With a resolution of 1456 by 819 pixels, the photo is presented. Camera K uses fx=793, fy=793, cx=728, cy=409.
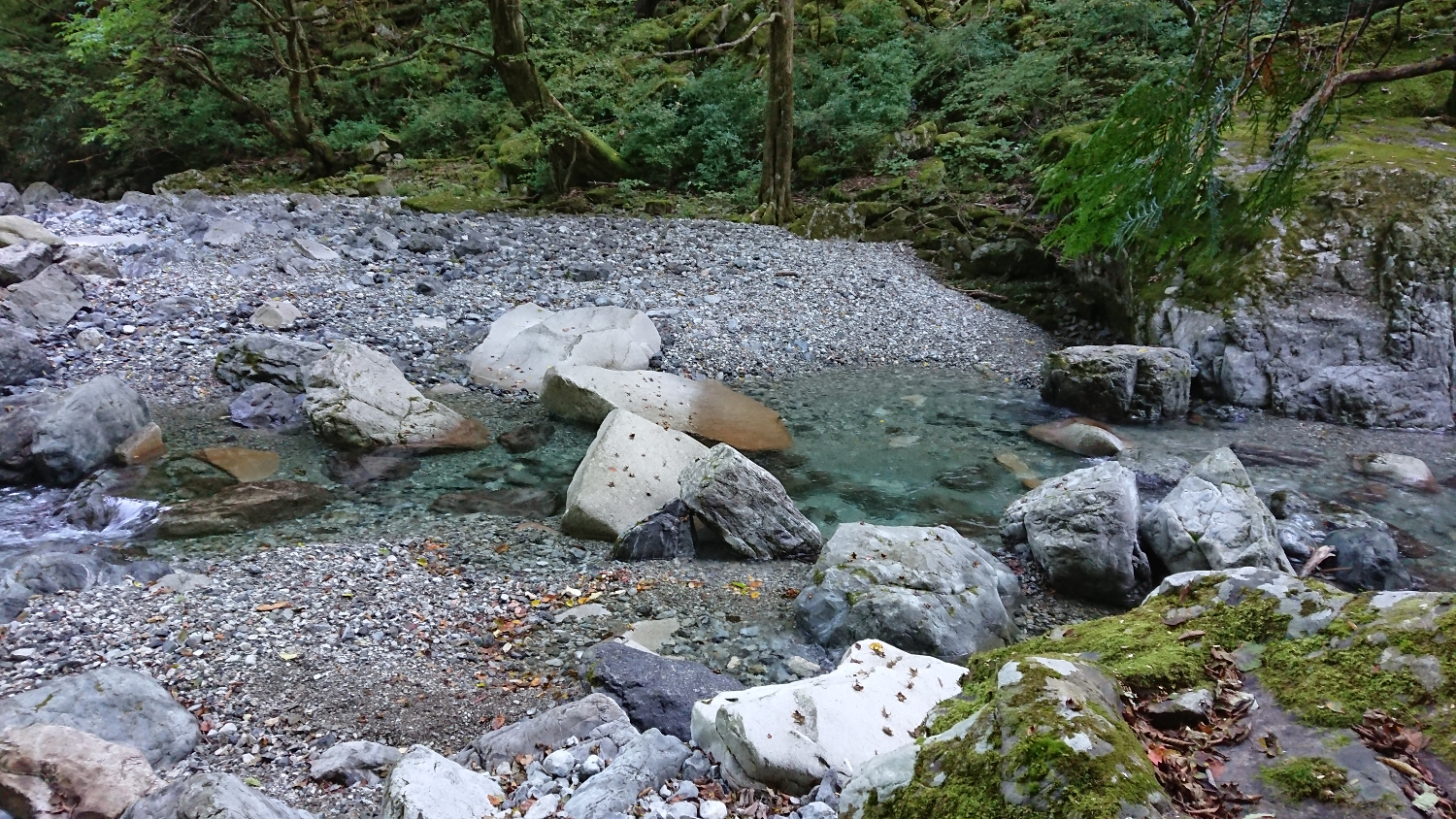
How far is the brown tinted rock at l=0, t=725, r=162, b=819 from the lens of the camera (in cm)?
282

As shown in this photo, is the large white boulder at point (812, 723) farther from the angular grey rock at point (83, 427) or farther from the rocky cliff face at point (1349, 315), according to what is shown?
the rocky cliff face at point (1349, 315)

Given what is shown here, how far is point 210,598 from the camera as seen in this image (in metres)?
4.74

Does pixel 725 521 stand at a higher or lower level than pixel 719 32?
lower

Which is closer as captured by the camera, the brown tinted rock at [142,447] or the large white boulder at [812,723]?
the large white boulder at [812,723]

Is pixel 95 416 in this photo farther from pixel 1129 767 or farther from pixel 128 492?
pixel 1129 767

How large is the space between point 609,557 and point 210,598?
2454mm

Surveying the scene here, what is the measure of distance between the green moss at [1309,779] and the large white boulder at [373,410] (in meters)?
7.06

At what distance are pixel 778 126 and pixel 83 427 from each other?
12.0 m

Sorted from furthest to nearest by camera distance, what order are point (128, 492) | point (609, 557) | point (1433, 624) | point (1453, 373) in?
point (1453, 373), point (128, 492), point (609, 557), point (1433, 624)

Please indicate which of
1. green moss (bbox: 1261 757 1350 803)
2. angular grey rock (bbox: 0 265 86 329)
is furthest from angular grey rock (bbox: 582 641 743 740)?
angular grey rock (bbox: 0 265 86 329)

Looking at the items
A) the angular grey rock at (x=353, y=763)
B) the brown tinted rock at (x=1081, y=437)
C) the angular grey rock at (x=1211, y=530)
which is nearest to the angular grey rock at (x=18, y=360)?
the angular grey rock at (x=353, y=763)

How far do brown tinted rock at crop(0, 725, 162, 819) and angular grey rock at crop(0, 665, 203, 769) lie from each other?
282 millimetres

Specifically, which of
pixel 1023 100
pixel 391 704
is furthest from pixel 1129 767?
pixel 1023 100

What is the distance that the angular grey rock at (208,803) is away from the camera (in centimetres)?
259
